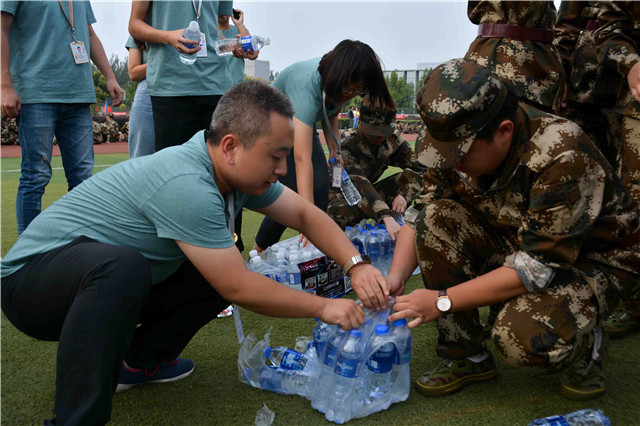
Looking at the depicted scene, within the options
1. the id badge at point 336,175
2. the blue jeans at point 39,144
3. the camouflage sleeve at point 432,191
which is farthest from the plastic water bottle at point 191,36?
the camouflage sleeve at point 432,191

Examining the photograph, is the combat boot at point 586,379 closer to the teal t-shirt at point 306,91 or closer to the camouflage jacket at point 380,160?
the teal t-shirt at point 306,91

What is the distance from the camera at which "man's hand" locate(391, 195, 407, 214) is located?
15.2 feet

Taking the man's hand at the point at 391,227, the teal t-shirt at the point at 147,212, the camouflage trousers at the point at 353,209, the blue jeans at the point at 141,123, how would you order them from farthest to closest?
the camouflage trousers at the point at 353,209 → the blue jeans at the point at 141,123 → the man's hand at the point at 391,227 → the teal t-shirt at the point at 147,212

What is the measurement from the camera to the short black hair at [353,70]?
3.18 meters

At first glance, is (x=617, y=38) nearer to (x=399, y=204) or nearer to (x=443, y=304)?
(x=443, y=304)

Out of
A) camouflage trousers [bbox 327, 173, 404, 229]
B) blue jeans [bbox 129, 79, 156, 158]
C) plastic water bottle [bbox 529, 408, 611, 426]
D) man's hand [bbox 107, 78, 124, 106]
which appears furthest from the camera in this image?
man's hand [bbox 107, 78, 124, 106]

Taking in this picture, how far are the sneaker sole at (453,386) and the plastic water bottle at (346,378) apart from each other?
34cm

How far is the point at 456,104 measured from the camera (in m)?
1.87

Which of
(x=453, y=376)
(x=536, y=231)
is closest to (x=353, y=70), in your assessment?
(x=536, y=231)

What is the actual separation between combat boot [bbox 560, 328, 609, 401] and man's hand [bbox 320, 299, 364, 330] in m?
1.00

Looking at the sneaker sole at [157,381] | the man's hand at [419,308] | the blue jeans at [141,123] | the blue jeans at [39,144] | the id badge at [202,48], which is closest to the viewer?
the man's hand at [419,308]

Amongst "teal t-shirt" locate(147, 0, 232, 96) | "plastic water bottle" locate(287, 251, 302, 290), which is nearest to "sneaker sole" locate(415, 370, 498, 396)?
"plastic water bottle" locate(287, 251, 302, 290)

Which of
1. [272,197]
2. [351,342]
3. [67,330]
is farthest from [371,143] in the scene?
[67,330]

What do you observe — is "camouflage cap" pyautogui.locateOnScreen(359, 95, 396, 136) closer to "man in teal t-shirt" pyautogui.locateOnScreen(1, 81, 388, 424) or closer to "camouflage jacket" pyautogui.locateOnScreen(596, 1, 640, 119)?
"camouflage jacket" pyautogui.locateOnScreen(596, 1, 640, 119)
